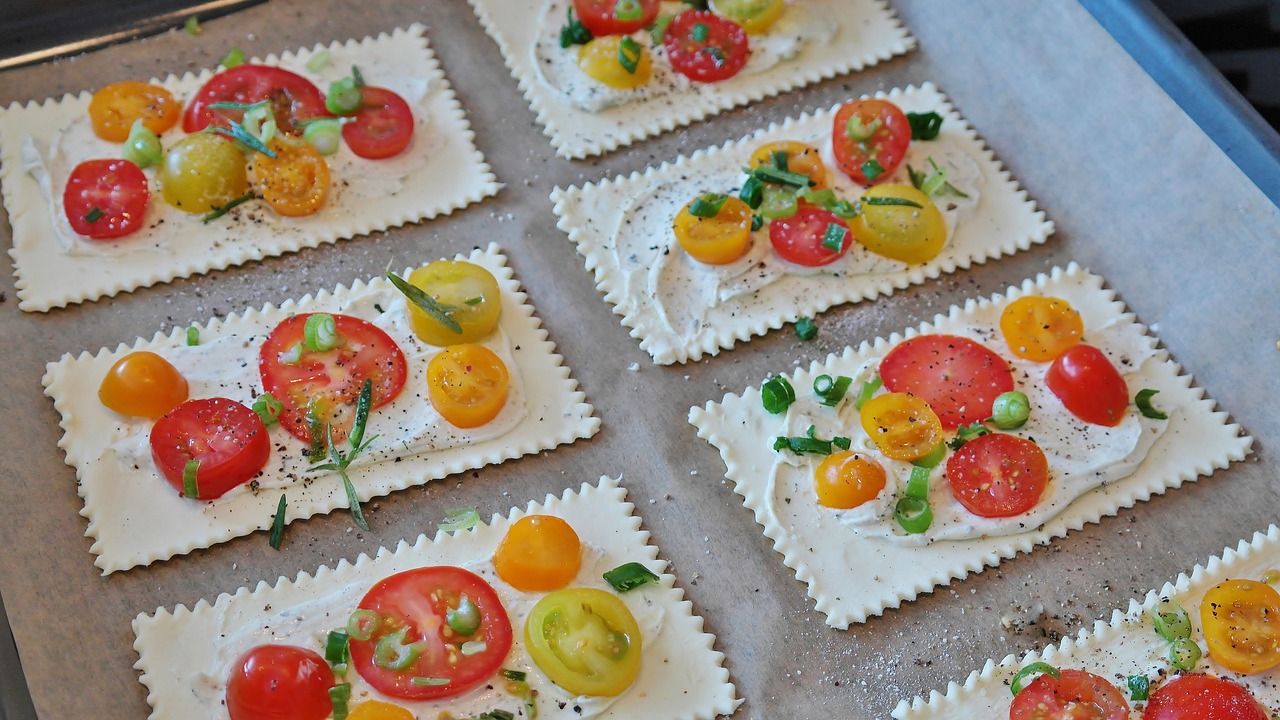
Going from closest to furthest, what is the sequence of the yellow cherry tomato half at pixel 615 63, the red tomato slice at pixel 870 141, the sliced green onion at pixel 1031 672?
the sliced green onion at pixel 1031 672 < the red tomato slice at pixel 870 141 < the yellow cherry tomato half at pixel 615 63

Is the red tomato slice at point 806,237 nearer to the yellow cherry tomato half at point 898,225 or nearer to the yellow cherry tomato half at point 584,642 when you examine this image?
the yellow cherry tomato half at point 898,225

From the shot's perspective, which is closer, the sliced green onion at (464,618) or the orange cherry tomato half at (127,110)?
the sliced green onion at (464,618)

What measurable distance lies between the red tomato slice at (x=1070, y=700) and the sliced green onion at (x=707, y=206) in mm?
1883

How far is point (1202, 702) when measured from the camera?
3326mm

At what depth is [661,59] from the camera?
190 inches

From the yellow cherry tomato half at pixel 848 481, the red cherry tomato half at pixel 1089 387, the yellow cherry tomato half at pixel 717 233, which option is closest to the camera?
the yellow cherry tomato half at pixel 848 481

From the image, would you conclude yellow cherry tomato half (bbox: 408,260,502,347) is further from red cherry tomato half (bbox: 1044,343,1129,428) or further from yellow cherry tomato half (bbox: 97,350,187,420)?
red cherry tomato half (bbox: 1044,343,1129,428)

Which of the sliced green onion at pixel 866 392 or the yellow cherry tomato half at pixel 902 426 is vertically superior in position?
the sliced green onion at pixel 866 392

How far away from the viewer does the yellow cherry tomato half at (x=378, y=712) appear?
320cm

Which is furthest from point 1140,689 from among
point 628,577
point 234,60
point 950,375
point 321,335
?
point 234,60

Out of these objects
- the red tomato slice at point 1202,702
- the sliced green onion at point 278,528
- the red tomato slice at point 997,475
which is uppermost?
the sliced green onion at point 278,528

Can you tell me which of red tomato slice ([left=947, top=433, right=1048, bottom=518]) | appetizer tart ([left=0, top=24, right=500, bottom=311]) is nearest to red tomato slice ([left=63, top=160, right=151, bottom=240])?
appetizer tart ([left=0, top=24, right=500, bottom=311])

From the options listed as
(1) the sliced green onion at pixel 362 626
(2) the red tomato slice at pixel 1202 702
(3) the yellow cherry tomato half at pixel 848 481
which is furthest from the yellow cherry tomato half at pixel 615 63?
A: (2) the red tomato slice at pixel 1202 702

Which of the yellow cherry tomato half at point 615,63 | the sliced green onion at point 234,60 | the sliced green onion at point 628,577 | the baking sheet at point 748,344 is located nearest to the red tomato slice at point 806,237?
the baking sheet at point 748,344
